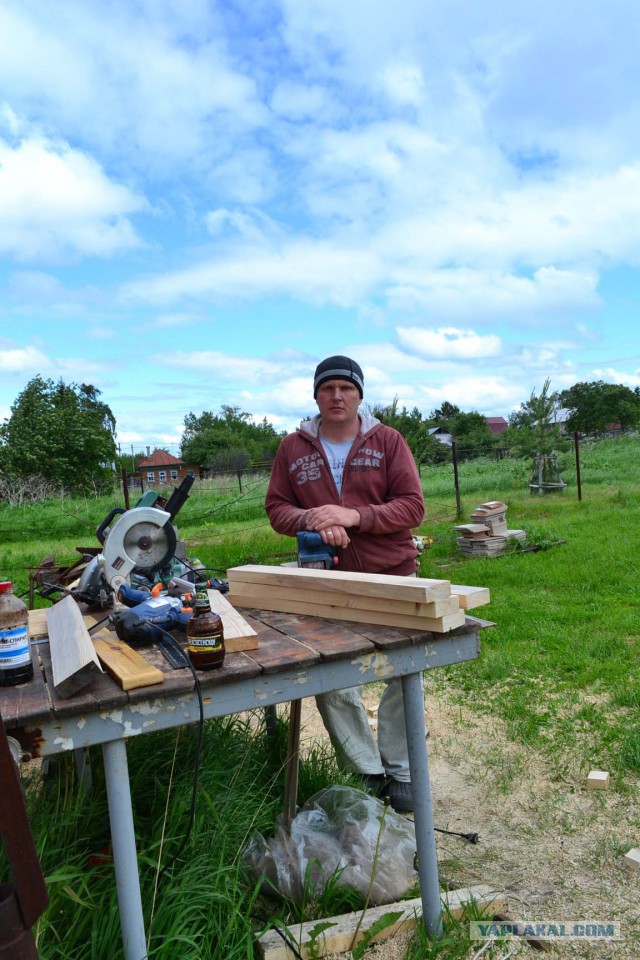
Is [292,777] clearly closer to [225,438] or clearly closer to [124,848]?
[124,848]

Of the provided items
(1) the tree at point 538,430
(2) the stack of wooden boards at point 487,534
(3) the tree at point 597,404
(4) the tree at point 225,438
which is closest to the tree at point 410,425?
(1) the tree at point 538,430

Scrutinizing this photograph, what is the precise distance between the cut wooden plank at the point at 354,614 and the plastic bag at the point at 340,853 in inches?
29.8

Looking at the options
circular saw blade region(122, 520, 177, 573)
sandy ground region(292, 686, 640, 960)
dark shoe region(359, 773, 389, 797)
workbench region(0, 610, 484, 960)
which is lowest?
sandy ground region(292, 686, 640, 960)

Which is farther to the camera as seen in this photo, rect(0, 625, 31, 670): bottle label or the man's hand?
the man's hand

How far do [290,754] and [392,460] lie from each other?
1.28 meters

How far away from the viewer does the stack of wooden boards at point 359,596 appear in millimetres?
1918

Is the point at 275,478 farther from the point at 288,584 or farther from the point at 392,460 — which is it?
the point at 288,584

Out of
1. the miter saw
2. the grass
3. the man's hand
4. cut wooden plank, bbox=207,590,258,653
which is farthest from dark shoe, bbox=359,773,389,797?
cut wooden plank, bbox=207,590,258,653

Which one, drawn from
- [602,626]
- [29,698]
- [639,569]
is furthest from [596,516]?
[29,698]

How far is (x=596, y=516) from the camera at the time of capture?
10344mm

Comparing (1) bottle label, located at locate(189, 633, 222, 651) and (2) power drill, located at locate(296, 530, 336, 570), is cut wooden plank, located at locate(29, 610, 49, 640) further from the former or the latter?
(2) power drill, located at locate(296, 530, 336, 570)

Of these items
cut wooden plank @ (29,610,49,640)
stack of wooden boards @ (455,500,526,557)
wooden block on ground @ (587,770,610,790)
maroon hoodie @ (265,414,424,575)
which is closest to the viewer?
cut wooden plank @ (29,610,49,640)

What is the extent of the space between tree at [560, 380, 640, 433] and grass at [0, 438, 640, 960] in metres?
56.0

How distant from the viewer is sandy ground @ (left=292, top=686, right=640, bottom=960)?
2319 millimetres
